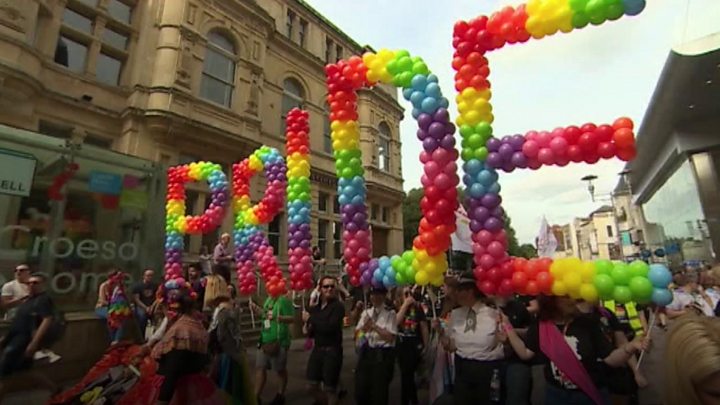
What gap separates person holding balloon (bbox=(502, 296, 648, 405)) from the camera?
292 cm

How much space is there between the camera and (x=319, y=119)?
1931cm

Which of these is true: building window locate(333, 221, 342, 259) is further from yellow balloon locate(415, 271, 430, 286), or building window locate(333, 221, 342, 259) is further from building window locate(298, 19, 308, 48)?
yellow balloon locate(415, 271, 430, 286)

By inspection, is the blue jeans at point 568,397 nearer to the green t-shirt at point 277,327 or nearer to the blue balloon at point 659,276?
the blue balloon at point 659,276

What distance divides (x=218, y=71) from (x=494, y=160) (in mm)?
13645

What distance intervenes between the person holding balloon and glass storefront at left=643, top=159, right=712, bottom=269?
13721 millimetres

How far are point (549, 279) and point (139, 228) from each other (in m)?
7.86

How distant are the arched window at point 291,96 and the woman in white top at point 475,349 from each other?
588 inches

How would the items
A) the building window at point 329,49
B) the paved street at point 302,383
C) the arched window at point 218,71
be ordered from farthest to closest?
1. the building window at point 329,49
2. the arched window at point 218,71
3. the paved street at point 302,383

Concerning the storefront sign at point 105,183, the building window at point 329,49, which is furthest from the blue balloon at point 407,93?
the building window at point 329,49

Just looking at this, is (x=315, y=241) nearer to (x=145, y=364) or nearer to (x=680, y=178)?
(x=145, y=364)

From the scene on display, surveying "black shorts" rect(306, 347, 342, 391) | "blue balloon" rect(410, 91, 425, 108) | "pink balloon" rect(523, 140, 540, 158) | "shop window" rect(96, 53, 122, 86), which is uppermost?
"shop window" rect(96, 53, 122, 86)

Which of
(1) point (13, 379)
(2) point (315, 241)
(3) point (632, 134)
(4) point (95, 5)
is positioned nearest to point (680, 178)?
(2) point (315, 241)

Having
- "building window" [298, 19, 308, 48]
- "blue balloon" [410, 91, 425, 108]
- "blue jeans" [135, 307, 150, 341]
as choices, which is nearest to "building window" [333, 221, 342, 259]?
"building window" [298, 19, 308, 48]

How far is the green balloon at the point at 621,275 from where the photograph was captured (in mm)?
3211
